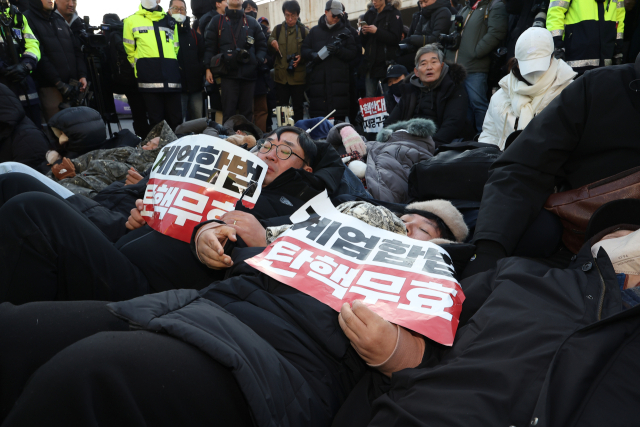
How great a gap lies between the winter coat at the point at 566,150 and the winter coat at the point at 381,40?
528 cm

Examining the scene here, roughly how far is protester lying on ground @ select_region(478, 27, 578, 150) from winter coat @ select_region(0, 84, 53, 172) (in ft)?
14.7

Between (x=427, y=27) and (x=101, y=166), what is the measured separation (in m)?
4.97

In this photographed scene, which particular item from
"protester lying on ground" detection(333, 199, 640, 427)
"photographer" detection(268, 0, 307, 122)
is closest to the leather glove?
"photographer" detection(268, 0, 307, 122)

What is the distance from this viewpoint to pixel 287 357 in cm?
131

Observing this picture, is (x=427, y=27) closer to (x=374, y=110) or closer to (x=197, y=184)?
(x=374, y=110)

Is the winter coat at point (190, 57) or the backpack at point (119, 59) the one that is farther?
the winter coat at point (190, 57)

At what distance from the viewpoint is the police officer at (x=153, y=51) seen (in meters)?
6.21

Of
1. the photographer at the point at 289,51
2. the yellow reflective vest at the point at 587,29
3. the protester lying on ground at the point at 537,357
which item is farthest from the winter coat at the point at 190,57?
the protester lying on ground at the point at 537,357

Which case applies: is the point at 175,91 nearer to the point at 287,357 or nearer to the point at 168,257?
the point at 168,257

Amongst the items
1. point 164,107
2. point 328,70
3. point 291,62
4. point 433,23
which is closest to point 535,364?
point 433,23

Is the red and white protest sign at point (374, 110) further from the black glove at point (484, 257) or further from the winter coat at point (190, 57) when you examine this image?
the black glove at point (484, 257)

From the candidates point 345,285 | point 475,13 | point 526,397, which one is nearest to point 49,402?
point 345,285

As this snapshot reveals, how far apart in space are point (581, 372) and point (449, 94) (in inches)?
176

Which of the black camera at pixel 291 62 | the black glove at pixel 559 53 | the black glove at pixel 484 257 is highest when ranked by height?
the black camera at pixel 291 62
